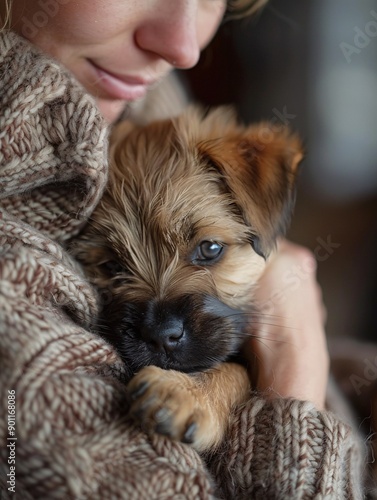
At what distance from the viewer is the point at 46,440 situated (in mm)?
830

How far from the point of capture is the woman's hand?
1.42 meters

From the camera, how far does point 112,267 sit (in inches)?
58.3

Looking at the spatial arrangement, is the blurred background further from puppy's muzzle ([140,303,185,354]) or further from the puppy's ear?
puppy's muzzle ([140,303,185,354])

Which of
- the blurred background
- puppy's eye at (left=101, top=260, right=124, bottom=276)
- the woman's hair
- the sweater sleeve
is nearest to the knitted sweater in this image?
the sweater sleeve

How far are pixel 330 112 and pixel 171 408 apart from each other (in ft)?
9.64

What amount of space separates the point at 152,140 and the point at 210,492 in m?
0.91

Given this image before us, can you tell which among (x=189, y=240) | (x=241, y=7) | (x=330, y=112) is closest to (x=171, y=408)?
(x=189, y=240)

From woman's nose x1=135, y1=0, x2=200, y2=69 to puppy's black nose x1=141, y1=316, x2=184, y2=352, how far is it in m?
0.66

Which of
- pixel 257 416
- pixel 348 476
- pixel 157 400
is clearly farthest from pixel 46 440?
pixel 348 476

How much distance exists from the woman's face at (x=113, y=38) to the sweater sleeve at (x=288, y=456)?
2.83ft

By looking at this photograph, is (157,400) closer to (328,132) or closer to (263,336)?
(263,336)

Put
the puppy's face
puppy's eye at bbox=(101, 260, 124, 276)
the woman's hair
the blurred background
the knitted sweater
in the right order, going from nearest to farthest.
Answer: the knitted sweater
the puppy's face
puppy's eye at bbox=(101, 260, 124, 276)
the woman's hair
the blurred background

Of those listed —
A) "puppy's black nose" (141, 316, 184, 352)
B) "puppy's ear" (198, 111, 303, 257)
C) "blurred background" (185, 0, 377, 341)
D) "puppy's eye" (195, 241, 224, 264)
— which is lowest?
"blurred background" (185, 0, 377, 341)

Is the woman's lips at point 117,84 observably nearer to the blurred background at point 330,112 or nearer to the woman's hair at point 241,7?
the woman's hair at point 241,7
